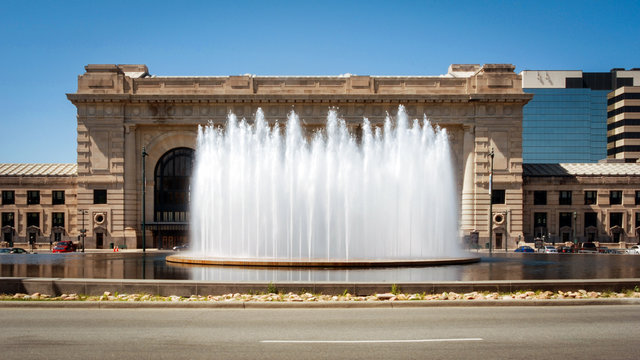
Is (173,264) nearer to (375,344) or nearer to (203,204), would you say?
(203,204)

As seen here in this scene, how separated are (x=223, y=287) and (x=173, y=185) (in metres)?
45.3

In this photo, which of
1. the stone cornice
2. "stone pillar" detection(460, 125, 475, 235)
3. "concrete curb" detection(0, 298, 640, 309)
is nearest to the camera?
"concrete curb" detection(0, 298, 640, 309)

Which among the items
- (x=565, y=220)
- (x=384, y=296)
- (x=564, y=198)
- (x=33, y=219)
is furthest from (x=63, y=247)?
(x=564, y=198)

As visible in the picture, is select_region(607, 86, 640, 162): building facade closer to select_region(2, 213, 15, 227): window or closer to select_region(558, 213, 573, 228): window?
select_region(558, 213, 573, 228): window

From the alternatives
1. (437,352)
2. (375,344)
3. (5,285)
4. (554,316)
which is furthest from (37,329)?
(554,316)

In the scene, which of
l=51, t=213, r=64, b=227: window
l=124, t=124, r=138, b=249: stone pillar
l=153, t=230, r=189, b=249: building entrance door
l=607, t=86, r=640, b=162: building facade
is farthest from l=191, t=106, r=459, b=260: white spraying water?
l=607, t=86, r=640, b=162: building facade

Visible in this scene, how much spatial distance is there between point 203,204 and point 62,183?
126 feet

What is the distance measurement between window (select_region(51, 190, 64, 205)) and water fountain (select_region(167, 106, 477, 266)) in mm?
36682

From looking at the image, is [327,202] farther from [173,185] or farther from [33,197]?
[33,197]

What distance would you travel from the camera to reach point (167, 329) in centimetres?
1036

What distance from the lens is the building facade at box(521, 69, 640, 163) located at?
132 metres

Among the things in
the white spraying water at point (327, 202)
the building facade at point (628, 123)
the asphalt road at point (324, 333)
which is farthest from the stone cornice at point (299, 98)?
the building facade at point (628, 123)

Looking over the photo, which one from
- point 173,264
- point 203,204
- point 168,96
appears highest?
point 168,96

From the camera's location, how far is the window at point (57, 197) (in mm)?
58875
